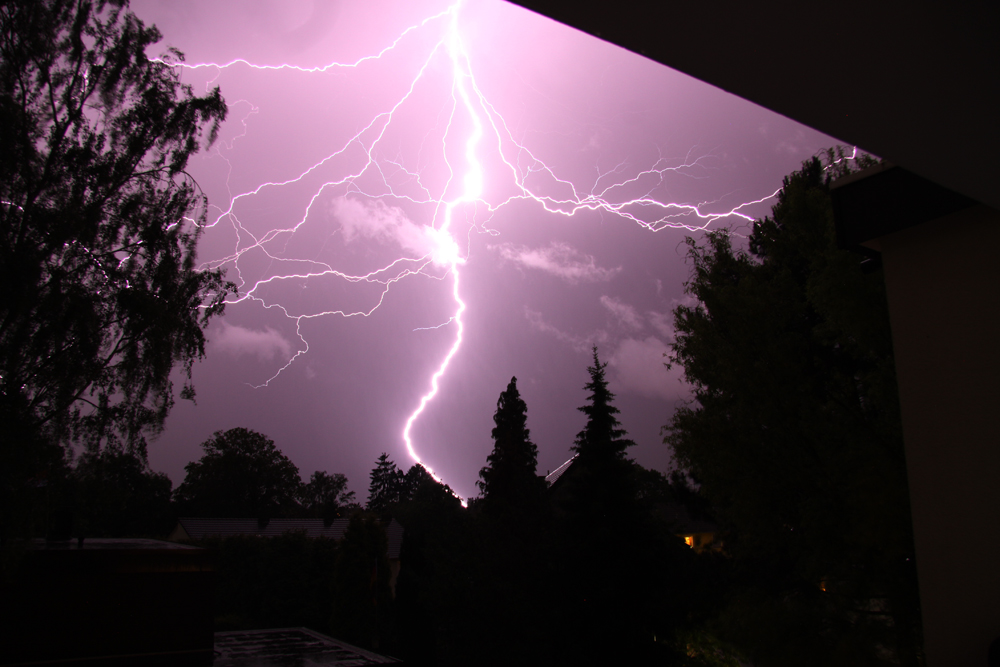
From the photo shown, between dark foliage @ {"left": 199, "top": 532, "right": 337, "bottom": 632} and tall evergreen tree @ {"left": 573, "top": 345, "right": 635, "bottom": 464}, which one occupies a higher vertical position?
tall evergreen tree @ {"left": 573, "top": 345, "right": 635, "bottom": 464}

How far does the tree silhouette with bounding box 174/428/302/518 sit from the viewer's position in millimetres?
35812

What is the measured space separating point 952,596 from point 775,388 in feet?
6.75

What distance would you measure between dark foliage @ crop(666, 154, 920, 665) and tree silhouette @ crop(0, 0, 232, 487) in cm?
656

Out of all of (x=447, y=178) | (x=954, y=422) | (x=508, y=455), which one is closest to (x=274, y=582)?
(x=508, y=455)

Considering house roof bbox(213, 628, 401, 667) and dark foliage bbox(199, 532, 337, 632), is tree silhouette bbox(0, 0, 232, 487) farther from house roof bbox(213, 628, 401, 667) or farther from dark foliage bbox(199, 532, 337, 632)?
dark foliage bbox(199, 532, 337, 632)

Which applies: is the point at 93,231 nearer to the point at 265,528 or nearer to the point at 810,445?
the point at 810,445

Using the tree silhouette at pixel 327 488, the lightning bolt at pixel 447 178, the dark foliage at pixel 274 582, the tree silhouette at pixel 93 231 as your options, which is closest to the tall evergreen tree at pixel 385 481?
the tree silhouette at pixel 327 488

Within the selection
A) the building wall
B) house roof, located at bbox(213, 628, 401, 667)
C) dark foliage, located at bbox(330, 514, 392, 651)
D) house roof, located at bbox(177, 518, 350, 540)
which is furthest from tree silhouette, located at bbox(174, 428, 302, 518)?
the building wall

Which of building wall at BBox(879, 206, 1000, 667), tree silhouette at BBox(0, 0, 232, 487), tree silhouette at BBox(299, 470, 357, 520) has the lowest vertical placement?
tree silhouette at BBox(299, 470, 357, 520)

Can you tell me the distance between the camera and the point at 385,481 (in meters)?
64.5

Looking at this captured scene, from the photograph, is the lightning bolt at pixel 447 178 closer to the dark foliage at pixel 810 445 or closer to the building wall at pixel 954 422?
the dark foliage at pixel 810 445

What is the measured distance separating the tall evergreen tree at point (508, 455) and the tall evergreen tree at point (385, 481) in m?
50.9

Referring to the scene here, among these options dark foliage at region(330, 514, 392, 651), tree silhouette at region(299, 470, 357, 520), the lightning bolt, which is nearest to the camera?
the lightning bolt

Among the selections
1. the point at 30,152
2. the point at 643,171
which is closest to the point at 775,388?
the point at 643,171
